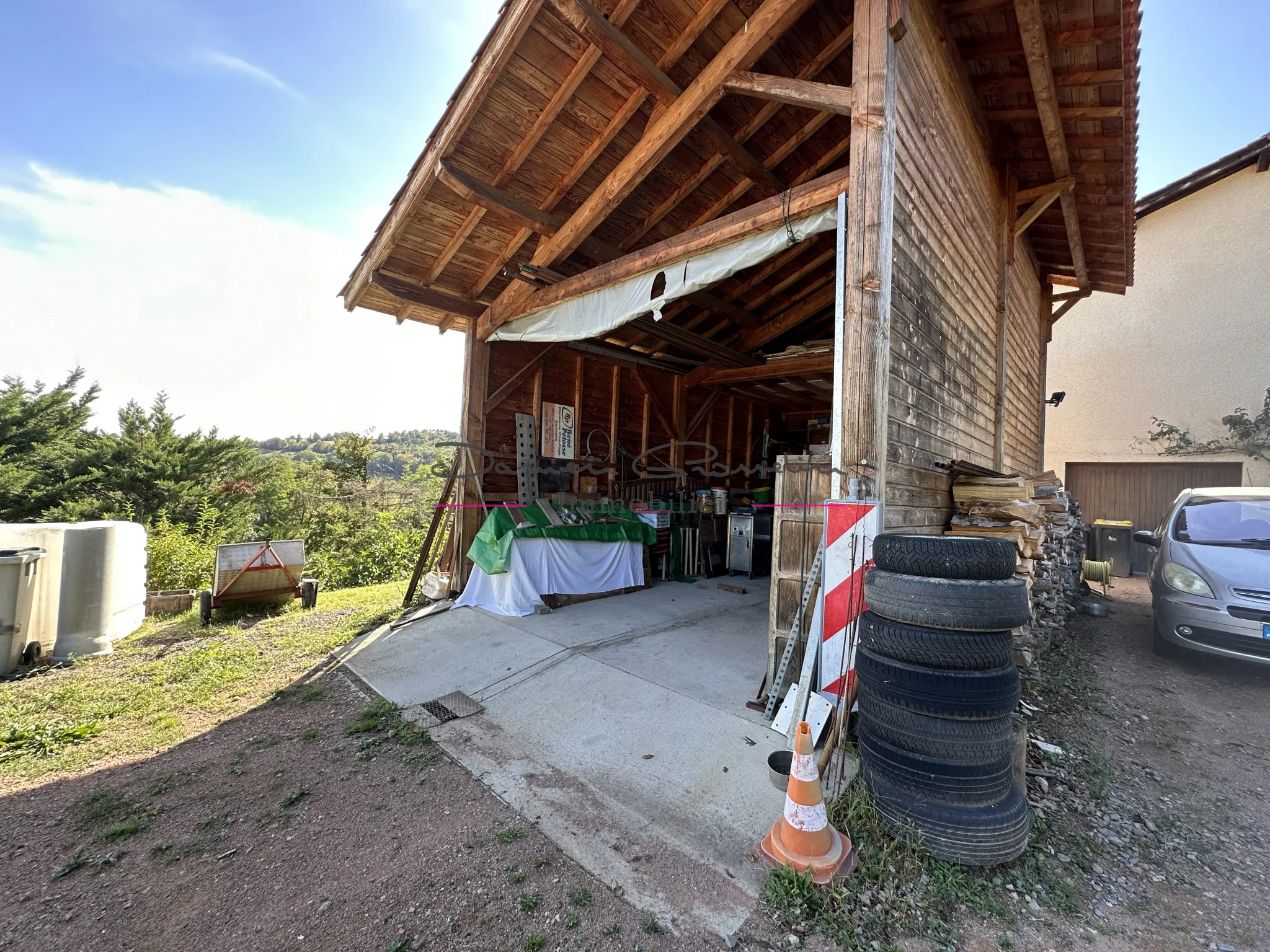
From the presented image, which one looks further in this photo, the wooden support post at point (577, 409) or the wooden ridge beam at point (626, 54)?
the wooden support post at point (577, 409)

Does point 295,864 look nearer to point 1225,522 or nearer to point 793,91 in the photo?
point 793,91

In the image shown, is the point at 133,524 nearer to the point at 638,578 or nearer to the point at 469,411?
the point at 469,411

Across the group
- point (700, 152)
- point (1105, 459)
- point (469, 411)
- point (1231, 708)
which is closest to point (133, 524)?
point (469, 411)

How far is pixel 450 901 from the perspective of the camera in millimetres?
1753

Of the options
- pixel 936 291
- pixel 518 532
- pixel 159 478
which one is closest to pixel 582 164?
pixel 936 291

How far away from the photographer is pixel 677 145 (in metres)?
4.07

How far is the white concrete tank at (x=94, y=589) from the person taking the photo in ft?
13.4

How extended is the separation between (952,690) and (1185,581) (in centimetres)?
404

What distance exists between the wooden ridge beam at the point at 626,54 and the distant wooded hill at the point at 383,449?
65.5 ft

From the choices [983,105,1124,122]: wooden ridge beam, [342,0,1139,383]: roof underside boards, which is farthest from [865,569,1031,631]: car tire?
[983,105,1124,122]: wooden ridge beam

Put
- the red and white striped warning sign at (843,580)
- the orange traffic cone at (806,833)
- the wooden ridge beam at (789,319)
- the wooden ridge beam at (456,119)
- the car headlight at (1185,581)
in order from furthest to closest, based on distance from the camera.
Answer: the wooden ridge beam at (789,319)
the car headlight at (1185,581)
the wooden ridge beam at (456,119)
the red and white striped warning sign at (843,580)
the orange traffic cone at (806,833)

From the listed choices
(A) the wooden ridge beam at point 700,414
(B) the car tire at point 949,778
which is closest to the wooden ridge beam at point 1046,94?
(B) the car tire at point 949,778

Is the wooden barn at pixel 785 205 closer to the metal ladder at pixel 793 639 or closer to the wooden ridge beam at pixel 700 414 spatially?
the metal ladder at pixel 793 639

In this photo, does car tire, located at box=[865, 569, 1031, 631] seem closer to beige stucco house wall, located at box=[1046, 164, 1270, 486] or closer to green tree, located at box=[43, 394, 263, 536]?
beige stucco house wall, located at box=[1046, 164, 1270, 486]
